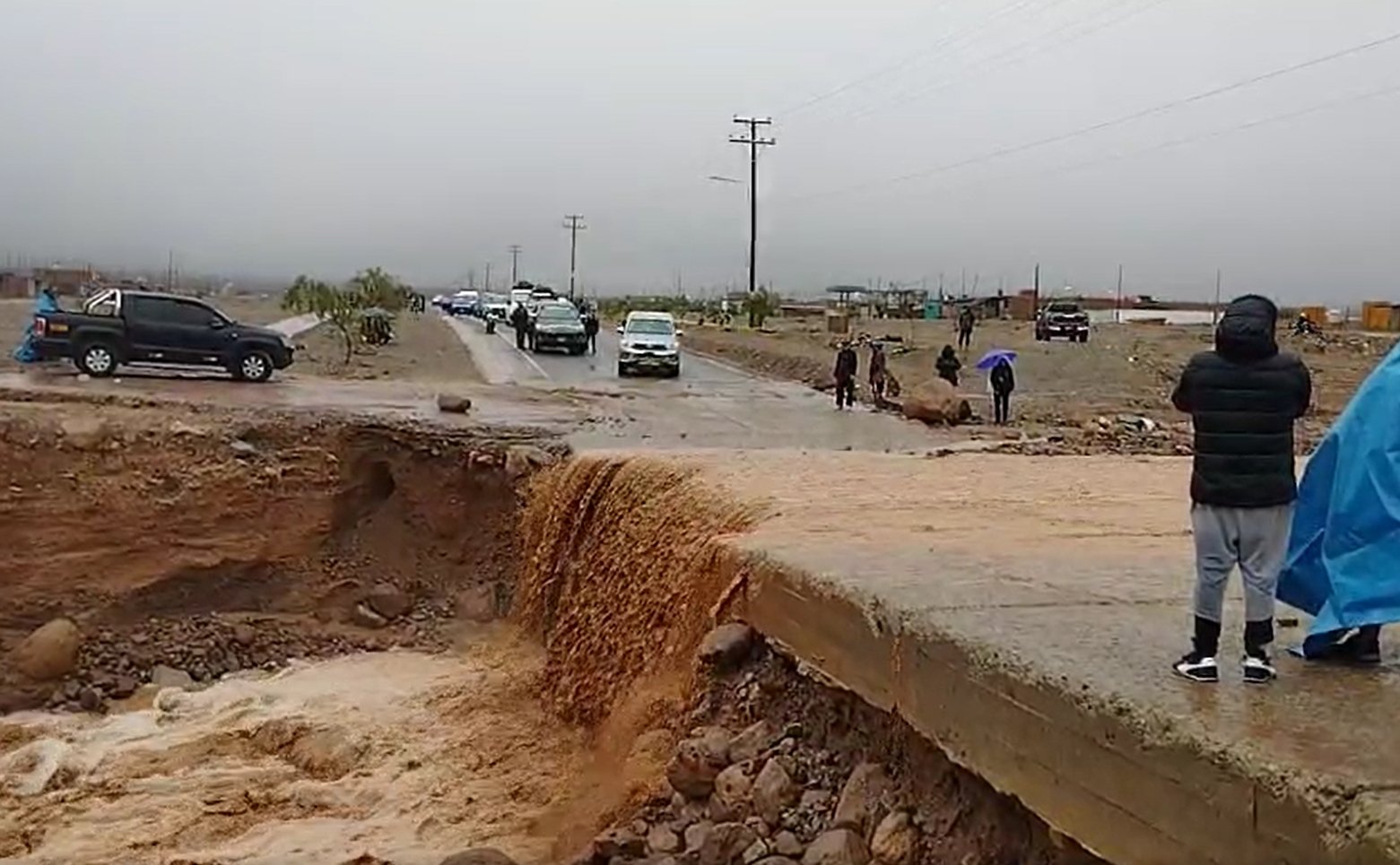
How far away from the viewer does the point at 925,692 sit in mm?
6465

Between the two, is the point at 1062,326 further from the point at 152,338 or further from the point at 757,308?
the point at 152,338

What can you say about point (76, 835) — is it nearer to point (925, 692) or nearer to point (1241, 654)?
point (925, 692)

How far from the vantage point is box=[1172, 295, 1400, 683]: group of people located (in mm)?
5418

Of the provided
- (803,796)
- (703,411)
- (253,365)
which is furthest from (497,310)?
(803,796)

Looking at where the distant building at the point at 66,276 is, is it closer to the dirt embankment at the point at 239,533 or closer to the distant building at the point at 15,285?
the distant building at the point at 15,285

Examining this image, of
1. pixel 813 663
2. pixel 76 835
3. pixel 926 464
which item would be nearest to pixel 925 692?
pixel 813 663

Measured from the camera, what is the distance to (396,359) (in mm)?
39500

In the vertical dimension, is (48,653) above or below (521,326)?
below

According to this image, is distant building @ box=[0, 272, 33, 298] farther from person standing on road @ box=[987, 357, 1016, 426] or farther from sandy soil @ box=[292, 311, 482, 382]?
A: person standing on road @ box=[987, 357, 1016, 426]

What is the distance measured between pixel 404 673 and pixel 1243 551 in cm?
1080

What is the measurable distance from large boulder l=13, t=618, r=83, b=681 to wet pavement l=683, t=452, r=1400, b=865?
28.0 feet

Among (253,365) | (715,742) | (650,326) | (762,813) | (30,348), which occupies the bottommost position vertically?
(762,813)

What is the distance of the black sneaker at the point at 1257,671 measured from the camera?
556 centimetres

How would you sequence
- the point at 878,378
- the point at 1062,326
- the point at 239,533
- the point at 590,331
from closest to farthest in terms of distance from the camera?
the point at 239,533, the point at 878,378, the point at 590,331, the point at 1062,326
